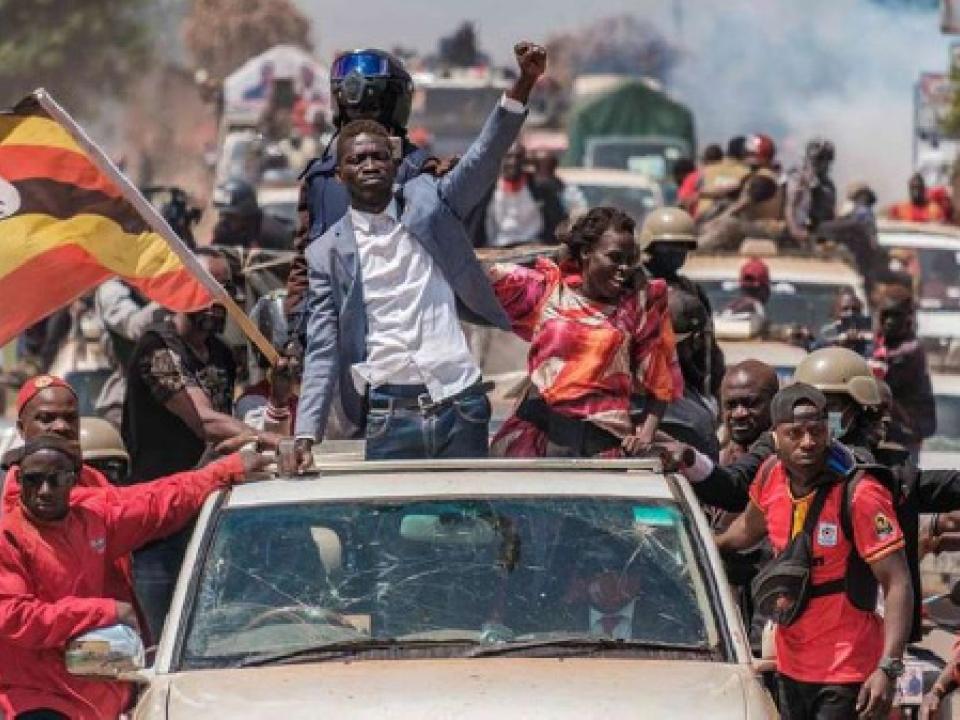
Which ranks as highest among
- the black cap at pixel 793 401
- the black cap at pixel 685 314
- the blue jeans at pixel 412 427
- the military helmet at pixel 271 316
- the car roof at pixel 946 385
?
the black cap at pixel 793 401

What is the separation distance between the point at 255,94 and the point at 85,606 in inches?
1437

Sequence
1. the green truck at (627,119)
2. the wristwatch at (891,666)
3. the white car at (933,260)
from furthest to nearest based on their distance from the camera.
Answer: the green truck at (627,119)
the white car at (933,260)
the wristwatch at (891,666)

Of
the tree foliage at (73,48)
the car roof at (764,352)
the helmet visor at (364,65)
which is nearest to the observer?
the helmet visor at (364,65)

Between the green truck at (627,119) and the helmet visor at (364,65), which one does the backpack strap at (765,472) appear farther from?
the green truck at (627,119)

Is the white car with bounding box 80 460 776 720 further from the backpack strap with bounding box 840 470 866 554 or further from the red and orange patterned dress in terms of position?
the red and orange patterned dress

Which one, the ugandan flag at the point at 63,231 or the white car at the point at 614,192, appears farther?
the white car at the point at 614,192

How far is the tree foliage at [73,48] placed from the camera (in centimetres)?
7544

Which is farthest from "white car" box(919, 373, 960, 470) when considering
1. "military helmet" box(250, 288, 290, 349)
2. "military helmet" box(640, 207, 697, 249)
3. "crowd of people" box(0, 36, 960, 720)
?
"crowd of people" box(0, 36, 960, 720)

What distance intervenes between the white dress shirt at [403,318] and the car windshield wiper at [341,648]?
5.70 feet

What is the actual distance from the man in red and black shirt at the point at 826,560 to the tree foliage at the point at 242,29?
68762 mm

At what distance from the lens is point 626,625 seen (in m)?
8.15

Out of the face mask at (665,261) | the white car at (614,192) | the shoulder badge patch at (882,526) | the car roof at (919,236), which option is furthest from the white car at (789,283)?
the shoulder badge patch at (882,526)

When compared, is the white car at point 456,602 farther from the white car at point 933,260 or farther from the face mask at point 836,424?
the white car at point 933,260

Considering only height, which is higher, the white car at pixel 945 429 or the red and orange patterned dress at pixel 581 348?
the red and orange patterned dress at pixel 581 348
